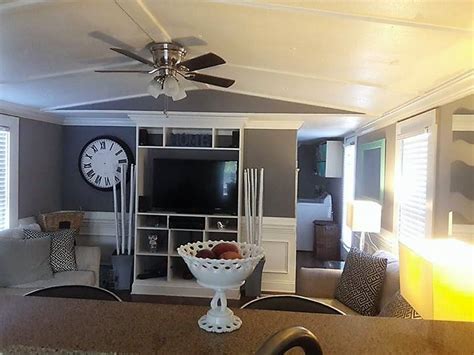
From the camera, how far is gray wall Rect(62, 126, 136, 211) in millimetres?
5793

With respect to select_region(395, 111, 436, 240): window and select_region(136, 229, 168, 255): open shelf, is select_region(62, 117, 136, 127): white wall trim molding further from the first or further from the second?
select_region(395, 111, 436, 240): window

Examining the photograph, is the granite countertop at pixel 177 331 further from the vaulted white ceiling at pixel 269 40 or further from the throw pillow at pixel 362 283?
the throw pillow at pixel 362 283

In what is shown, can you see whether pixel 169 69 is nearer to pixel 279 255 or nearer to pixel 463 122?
pixel 463 122

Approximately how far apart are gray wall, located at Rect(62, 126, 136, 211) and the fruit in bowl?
15.6 ft

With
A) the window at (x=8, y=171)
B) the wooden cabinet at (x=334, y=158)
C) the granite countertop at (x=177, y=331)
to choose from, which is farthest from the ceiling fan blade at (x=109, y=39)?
the wooden cabinet at (x=334, y=158)

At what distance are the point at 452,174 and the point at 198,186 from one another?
299 centimetres

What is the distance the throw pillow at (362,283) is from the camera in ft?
10.4

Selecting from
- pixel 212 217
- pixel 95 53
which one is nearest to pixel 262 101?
pixel 212 217

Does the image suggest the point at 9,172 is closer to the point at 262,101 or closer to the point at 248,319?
the point at 262,101

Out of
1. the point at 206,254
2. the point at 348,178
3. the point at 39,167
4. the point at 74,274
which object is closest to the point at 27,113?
the point at 39,167

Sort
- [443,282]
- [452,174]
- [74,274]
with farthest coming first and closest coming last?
[74,274] → [452,174] → [443,282]

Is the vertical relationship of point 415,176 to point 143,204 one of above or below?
above

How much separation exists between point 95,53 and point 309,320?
102 inches

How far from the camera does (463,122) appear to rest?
9.29 feet
